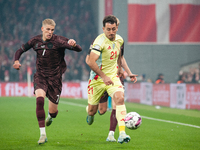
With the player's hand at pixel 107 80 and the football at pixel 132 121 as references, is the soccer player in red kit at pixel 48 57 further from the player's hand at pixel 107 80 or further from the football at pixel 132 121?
the football at pixel 132 121

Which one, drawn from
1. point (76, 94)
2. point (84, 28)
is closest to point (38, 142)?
point (76, 94)

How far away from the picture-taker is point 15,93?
25766mm

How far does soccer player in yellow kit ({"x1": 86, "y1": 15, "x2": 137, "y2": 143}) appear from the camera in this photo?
20.7ft

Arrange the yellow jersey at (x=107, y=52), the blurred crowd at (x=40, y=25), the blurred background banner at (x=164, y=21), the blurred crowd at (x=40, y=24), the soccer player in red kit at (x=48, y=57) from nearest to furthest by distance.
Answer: the yellow jersey at (x=107, y=52), the soccer player in red kit at (x=48, y=57), the blurred background banner at (x=164, y=21), the blurred crowd at (x=40, y=24), the blurred crowd at (x=40, y=25)

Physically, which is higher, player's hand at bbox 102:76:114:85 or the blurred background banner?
the blurred background banner

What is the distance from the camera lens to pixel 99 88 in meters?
6.81

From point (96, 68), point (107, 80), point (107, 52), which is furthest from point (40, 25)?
point (107, 80)

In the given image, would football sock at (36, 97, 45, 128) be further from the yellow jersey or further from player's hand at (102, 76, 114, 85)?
player's hand at (102, 76, 114, 85)

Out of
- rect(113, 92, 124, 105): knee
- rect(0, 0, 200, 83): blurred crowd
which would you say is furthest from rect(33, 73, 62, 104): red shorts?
rect(0, 0, 200, 83): blurred crowd

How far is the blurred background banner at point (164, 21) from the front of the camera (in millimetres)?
27188

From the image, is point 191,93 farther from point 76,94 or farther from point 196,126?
point 76,94

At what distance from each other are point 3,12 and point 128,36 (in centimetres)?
1180

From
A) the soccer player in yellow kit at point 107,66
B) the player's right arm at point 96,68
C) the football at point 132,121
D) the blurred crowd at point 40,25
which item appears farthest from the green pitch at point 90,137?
the blurred crowd at point 40,25

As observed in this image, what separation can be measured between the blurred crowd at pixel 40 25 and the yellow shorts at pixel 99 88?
20.7 meters
